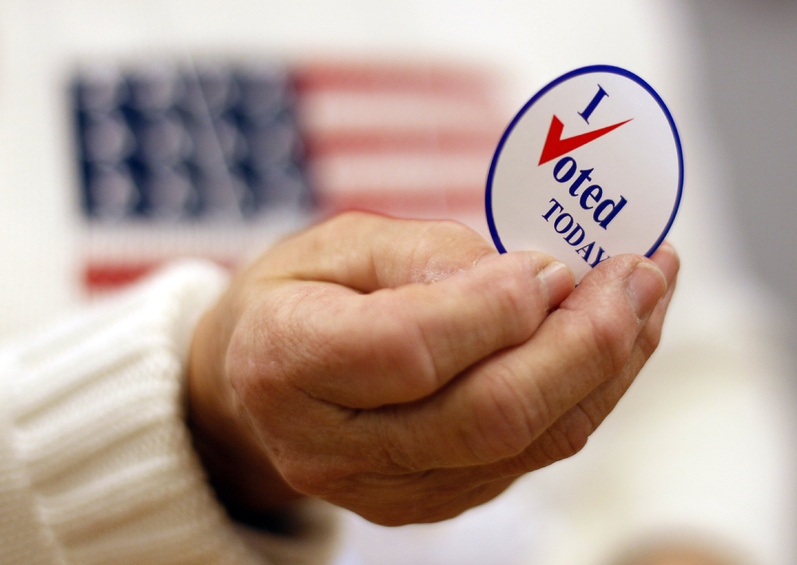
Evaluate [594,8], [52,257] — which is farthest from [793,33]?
[52,257]

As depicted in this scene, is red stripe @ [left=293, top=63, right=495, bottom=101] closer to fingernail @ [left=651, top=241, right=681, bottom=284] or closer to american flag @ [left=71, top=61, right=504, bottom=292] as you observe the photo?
american flag @ [left=71, top=61, right=504, bottom=292]

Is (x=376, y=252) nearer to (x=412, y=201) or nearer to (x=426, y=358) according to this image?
(x=426, y=358)

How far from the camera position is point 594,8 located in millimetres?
1111

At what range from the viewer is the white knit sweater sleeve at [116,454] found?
0.39 metres

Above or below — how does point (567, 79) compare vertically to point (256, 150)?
above

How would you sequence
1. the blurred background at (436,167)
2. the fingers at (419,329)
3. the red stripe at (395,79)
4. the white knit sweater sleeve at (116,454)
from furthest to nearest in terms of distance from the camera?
the red stripe at (395,79) < the blurred background at (436,167) < the white knit sweater sleeve at (116,454) < the fingers at (419,329)

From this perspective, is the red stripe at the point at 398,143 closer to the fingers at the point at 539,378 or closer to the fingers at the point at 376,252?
the fingers at the point at 376,252

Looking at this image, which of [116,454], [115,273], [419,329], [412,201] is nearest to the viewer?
[419,329]

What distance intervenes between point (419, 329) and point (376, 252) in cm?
7

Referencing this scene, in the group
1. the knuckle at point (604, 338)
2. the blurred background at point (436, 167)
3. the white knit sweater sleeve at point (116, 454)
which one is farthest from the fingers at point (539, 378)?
the blurred background at point (436, 167)

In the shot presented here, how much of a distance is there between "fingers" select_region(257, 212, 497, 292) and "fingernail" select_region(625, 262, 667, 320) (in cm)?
5

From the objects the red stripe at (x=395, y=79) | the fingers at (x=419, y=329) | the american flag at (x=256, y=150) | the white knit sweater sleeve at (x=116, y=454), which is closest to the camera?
the fingers at (x=419, y=329)

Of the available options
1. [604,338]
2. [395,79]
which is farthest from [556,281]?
[395,79]

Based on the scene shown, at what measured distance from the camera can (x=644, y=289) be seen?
0.85 feet
